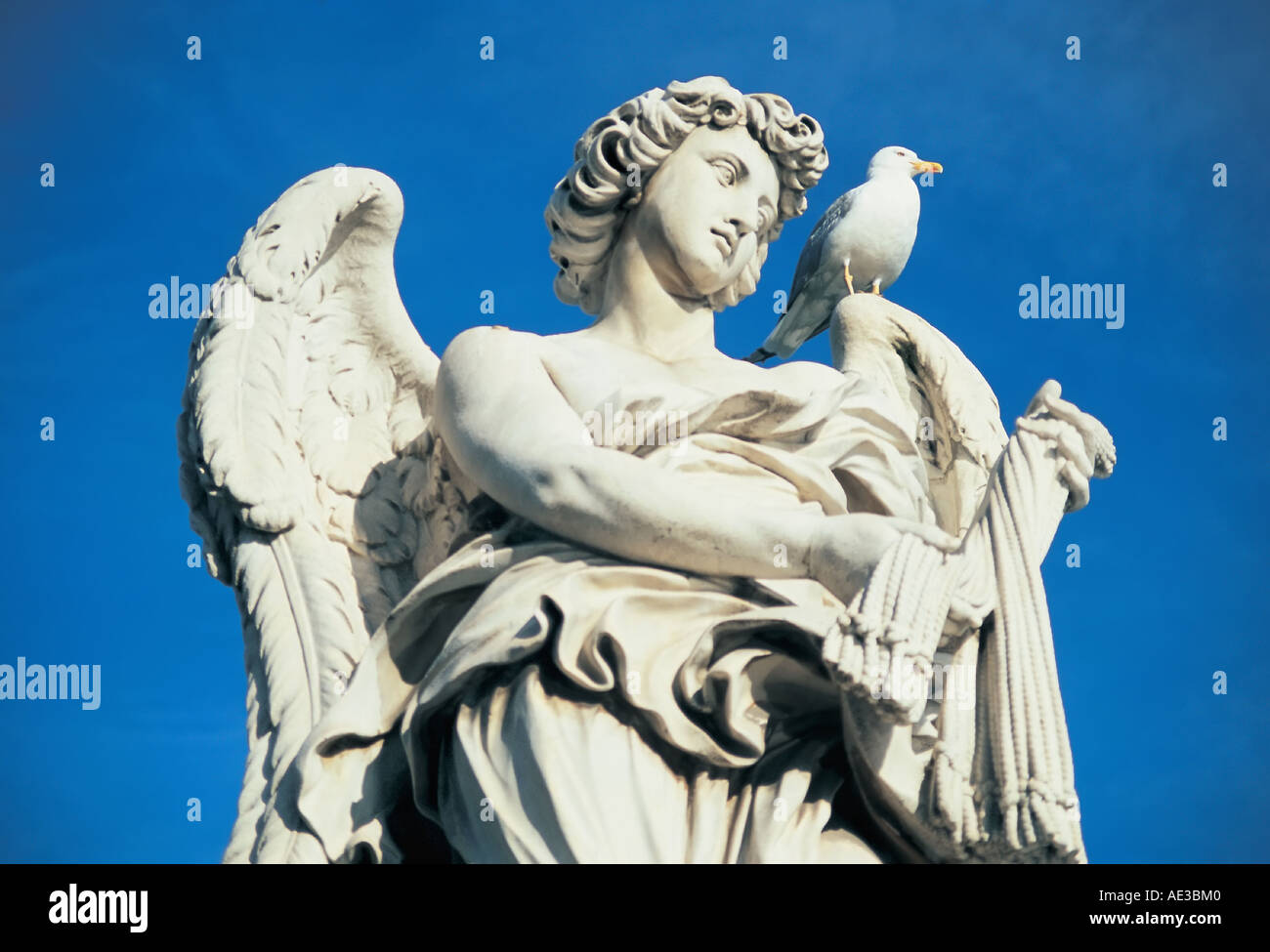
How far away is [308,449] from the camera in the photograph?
898cm

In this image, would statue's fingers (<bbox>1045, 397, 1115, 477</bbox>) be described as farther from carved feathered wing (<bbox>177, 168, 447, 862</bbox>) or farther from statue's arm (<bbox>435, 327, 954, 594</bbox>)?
carved feathered wing (<bbox>177, 168, 447, 862</bbox>)

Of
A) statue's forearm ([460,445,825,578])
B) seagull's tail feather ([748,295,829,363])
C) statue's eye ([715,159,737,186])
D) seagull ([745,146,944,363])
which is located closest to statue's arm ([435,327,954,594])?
statue's forearm ([460,445,825,578])

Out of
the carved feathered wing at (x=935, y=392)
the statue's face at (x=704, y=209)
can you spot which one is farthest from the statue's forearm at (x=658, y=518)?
the carved feathered wing at (x=935, y=392)

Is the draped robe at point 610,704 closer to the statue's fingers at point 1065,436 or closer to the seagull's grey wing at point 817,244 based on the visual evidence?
the statue's fingers at point 1065,436

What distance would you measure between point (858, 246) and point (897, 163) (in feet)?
5.10

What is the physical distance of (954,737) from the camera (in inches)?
292

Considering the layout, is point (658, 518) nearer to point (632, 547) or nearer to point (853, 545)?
point (632, 547)

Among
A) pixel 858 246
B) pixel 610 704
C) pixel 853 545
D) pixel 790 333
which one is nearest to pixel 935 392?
pixel 853 545

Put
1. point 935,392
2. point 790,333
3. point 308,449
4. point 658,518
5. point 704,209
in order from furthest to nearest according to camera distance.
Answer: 1. point 790,333
2. point 935,392
3. point 308,449
4. point 704,209
5. point 658,518

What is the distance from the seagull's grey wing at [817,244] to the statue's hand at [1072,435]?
6.41 metres

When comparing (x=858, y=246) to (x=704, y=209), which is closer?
(x=704, y=209)

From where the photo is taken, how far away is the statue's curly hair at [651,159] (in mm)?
8766
